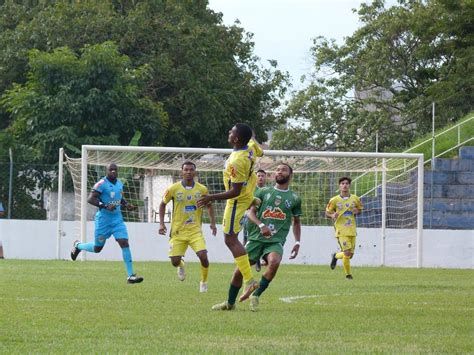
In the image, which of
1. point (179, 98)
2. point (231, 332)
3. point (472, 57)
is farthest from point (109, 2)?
point (231, 332)

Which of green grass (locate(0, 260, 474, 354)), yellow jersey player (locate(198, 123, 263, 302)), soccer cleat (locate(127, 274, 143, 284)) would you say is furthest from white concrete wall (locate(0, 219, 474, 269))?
yellow jersey player (locate(198, 123, 263, 302))

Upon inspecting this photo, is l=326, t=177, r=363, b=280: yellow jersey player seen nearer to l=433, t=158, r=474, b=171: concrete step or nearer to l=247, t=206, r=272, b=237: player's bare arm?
l=247, t=206, r=272, b=237: player's bare arm

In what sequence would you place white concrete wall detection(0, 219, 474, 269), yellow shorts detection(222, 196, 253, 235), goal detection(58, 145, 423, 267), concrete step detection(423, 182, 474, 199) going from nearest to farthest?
yellow shorts detection(222, 196, 253, 235)
goal detection(58, 145, 423, 267)
white concrete wall detection(0, 219, 474, 269)
concrete step detection(423, 182, 474, 199)

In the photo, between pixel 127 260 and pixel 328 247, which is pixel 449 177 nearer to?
pixel 328 247

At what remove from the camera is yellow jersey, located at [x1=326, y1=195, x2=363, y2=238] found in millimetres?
23047

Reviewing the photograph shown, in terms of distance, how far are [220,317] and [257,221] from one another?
1.53 metres

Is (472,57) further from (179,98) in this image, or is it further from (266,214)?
(266,214)

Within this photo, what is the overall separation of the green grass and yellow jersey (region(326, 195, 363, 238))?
2.45 m

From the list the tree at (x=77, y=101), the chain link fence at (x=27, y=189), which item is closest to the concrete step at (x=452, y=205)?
the chain link fence at (x=27, y=189)

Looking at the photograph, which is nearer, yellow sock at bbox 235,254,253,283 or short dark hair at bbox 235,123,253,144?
short dark hair at bbox 235,123,253,144

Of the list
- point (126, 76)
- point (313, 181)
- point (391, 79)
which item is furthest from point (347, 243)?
point (391, 79)

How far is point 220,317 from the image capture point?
40.8ft

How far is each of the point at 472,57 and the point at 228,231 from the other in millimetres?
33101

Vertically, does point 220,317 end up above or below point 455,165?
below
